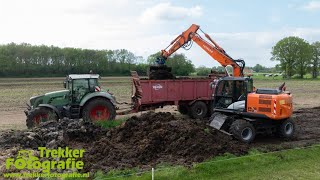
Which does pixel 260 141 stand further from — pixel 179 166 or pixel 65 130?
pixel 65 130

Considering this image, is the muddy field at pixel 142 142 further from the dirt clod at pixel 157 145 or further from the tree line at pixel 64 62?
the tree line at pixel 64 62

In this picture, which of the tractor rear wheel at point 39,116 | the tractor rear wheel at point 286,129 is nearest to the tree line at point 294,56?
the tractor rear wheel at point 286,129

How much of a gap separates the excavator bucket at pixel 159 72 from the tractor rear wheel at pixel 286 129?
665 cm

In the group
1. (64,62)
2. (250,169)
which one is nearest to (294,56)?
(64,62)

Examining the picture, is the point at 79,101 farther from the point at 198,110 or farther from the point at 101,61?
the point at 101,61

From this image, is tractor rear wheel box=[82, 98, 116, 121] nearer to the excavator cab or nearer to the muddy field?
the muddy field

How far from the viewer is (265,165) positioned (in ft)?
29.8

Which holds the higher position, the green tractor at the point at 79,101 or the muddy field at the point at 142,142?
the green tractor at the point at 79,101

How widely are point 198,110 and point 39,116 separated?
7.24 meters

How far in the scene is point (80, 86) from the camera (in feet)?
46.4

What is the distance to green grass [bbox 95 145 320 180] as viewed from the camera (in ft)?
26.5

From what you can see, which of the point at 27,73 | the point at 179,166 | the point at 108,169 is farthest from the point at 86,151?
the point at 27,73

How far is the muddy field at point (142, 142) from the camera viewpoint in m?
9.10

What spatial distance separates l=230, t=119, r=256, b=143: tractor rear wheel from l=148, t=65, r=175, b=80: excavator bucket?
6.24 meters
